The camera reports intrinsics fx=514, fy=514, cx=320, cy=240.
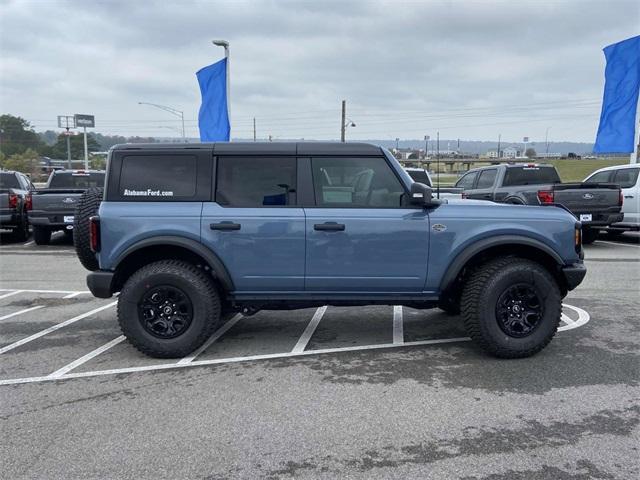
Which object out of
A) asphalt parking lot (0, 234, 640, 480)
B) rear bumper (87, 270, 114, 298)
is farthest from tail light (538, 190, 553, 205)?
rear bumper (87, 270, 114, 298)

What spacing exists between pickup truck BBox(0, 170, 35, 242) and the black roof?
8843 millimetres

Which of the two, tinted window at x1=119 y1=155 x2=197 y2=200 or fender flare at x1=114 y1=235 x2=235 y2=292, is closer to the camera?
fender flare at x1=114 y1=235 x2=235 y2=292

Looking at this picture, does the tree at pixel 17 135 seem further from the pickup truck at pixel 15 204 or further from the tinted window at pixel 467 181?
the tinted window at pixel 467 181

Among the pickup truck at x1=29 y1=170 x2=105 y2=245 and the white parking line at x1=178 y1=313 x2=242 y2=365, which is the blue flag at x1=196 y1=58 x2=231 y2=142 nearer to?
the pickup truck at x1=29 y1=170 x2=105 y2=245

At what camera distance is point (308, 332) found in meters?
5.56

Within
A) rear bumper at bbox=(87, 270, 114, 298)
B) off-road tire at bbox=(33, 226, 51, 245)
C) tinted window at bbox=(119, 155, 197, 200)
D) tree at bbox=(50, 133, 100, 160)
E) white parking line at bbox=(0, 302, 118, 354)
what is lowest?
white parking line at bbox=(0, 302, 118, 354)

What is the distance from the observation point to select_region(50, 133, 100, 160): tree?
325 feet

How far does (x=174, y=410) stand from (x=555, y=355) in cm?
340

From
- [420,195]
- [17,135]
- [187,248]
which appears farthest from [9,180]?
[17,135]

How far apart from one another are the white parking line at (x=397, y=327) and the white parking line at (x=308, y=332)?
822 millimetres

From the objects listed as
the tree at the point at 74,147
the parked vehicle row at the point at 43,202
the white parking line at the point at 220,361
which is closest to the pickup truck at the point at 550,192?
the white parking line at the point at 220,361

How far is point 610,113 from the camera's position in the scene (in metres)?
16.6

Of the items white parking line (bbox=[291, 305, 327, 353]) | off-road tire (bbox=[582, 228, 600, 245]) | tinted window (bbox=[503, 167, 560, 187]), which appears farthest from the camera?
tinted window (bbox=[503, 167, 560, 187])

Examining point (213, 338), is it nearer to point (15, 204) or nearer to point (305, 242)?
point (305, 242)
